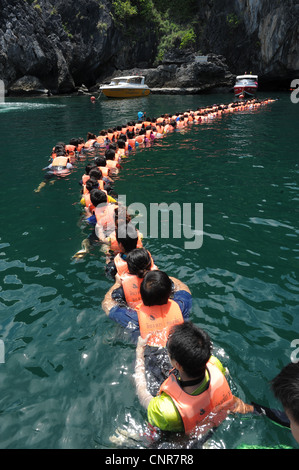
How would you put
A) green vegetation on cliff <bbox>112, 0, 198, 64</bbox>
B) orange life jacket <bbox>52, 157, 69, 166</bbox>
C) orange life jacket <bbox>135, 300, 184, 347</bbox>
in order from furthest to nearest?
green vegetation on cliff <bbox>112, 0, 198, 64</bbox>
orange life jacket <bbox>52, 157, 69, 166</bbox>
orange life jacket <bbox>135, 300, 184, 347</bbox>

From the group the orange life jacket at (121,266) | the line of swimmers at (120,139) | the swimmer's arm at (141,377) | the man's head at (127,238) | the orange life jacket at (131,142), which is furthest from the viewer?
the orange life jacket at (131,142)

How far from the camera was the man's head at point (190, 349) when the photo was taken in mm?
2391

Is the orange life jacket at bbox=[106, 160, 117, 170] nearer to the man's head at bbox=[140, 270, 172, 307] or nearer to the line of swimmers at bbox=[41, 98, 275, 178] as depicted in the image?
the line of swimmers at bbox=[41, 98, 275, 178]

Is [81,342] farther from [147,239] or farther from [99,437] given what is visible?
[147,239]

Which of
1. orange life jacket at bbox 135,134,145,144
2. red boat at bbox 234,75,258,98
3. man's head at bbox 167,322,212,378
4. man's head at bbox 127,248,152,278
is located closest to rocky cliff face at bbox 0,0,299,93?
red boat at bbox 234,75,258,98

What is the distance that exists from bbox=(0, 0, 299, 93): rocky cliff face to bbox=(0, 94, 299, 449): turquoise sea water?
36.4m

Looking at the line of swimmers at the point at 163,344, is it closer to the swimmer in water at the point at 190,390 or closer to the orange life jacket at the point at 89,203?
the swimmer in water at the point at 190,390

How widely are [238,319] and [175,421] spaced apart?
2228 millimetres

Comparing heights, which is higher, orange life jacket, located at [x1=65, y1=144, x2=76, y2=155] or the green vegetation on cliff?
the green vegetation on cliff

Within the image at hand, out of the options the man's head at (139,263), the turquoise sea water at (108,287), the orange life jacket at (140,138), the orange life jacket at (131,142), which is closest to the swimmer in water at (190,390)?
the turquoise sea water at (108,287)

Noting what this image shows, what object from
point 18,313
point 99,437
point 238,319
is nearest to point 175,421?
point 99,437

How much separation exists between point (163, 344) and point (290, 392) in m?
2.00

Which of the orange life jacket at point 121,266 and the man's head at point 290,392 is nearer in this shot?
the man's head at point 290,392

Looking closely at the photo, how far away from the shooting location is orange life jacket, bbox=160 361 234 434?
99.3 inches
